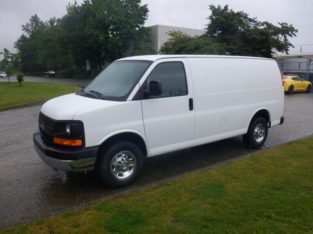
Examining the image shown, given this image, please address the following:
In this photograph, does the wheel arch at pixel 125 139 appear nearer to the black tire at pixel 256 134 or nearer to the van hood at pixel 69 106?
the van hood at pixel 69 106

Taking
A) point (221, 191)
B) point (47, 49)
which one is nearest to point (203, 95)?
point (221, 191)

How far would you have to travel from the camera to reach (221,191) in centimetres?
493

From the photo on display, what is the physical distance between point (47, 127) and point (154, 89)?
1.76 meters

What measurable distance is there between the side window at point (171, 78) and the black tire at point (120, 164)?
109cm

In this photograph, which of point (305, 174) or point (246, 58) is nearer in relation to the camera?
point (305, 174)

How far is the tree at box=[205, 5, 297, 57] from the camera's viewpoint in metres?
32.5

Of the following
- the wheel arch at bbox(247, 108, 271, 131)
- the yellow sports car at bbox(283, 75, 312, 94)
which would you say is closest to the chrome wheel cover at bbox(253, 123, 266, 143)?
the wheel arch at bbox(247, 108, 271, 131)

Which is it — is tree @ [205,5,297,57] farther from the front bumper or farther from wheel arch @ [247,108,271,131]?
the front bumper

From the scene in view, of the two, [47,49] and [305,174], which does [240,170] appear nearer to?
[305,174]

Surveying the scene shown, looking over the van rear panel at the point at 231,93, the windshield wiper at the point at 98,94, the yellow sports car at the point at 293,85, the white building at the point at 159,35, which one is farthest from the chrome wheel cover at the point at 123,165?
the white building at the point at 159,35

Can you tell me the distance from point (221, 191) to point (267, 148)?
3190 millimetres

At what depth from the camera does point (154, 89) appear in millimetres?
5348

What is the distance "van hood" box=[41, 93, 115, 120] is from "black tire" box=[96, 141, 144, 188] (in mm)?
704

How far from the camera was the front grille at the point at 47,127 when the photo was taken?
195 inches
